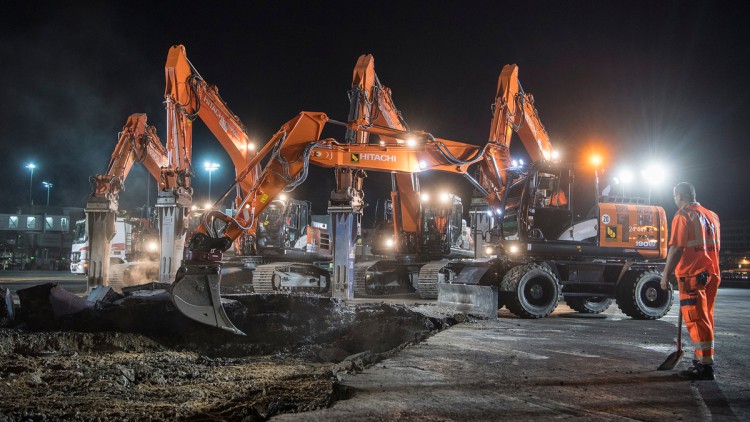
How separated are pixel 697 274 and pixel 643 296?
6950 millimetres

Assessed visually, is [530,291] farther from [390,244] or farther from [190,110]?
[190,110]

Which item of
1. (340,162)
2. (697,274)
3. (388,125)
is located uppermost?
(388,125)

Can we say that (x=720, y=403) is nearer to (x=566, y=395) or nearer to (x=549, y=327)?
(x=566, y=395)

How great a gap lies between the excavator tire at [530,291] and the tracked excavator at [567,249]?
0.02 meters

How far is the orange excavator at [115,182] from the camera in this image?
15.3 m

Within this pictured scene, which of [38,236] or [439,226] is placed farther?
[38,236]

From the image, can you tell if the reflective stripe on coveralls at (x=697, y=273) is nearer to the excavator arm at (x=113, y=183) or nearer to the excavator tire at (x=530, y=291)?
the excavator tire at (x=530, y=291)

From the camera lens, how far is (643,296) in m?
11.6

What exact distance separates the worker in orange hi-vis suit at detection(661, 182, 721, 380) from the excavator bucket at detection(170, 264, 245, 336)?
551 centimetres

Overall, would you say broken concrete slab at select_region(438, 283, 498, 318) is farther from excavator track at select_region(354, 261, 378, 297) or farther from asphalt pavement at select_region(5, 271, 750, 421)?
excavator track at select_region(354, 261, 378, 297)

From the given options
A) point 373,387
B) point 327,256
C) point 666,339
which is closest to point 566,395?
point 373,387

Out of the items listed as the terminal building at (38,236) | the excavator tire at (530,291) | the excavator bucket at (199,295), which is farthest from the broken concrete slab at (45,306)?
the terminal building at (38,236)

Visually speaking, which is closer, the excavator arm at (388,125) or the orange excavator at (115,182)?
the orange excavator at (115,182)

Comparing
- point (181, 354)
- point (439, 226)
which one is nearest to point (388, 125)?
point (439, 226)
